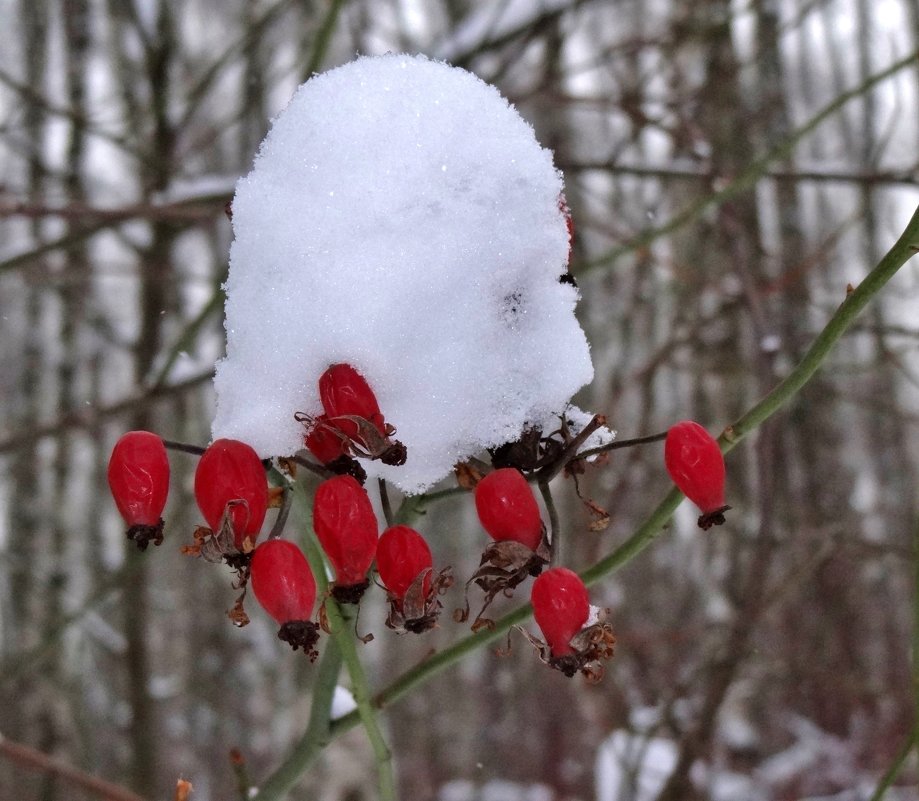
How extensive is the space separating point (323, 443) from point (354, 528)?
0.08 metres

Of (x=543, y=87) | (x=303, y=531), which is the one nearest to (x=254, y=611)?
(x=543, y=87)

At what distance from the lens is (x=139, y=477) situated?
71cm

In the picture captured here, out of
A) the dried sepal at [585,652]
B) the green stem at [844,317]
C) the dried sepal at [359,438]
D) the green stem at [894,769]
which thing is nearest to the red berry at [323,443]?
the dried sepal at [359,438]

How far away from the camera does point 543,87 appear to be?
2.35m

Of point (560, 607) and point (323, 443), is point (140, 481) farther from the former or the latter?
point (560, 607)

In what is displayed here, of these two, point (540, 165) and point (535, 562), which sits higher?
point (540, 165)

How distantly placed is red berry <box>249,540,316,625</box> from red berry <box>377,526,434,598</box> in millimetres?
64

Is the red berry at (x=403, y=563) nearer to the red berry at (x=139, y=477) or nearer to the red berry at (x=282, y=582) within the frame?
the red berry at (x=282, y=582)

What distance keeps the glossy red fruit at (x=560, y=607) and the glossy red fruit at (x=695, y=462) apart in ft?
0.41

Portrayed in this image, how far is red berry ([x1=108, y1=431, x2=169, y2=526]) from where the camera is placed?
703mm

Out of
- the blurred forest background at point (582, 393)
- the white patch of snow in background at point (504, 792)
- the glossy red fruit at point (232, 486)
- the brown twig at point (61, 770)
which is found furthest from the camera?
the white patch of snow in background at point (504, 792)

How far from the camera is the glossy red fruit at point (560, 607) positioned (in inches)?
27.0

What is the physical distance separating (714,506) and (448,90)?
0.44 meters

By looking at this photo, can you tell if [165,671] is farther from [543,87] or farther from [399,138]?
[399,138]
